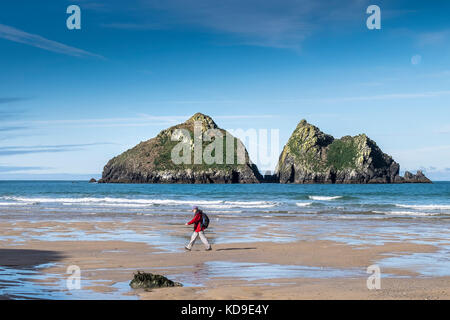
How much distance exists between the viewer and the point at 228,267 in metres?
12.9

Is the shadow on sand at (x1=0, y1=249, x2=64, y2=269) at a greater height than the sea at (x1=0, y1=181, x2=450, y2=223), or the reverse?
the shadow on sand at (x1=0, y1=249, x2=64, y2=269)

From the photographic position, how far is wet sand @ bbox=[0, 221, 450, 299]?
9648 mm

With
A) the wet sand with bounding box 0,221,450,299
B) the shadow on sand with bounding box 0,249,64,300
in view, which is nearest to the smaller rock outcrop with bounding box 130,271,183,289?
the wet sand with bounding box 0,221,450,299

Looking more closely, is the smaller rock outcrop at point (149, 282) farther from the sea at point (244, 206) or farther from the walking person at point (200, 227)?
the sea at point (244, 206)

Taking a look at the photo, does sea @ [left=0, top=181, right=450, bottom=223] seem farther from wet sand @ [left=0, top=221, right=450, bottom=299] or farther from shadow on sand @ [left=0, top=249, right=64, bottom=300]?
shadow on sand @ [left=0, top=249, right=64, bottom=300]

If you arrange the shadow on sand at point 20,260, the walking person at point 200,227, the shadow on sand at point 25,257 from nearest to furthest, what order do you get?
1. the shadow on sand at point 20,260
2. the shadow on sand at point 25,257
3. the walking person at point 200,227

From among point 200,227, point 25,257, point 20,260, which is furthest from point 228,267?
point 25,257

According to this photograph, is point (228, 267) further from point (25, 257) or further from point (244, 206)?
point (244, 206)

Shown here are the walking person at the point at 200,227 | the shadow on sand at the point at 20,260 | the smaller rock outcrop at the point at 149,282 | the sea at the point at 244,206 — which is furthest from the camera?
the sea at the point at 244,206

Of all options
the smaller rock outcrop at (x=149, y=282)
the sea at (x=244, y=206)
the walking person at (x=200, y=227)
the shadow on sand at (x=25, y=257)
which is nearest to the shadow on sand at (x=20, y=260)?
the shadow on sand at (x=25, y=257)

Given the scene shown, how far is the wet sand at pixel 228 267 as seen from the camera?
965cm

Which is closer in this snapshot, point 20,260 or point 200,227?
point 20,260
